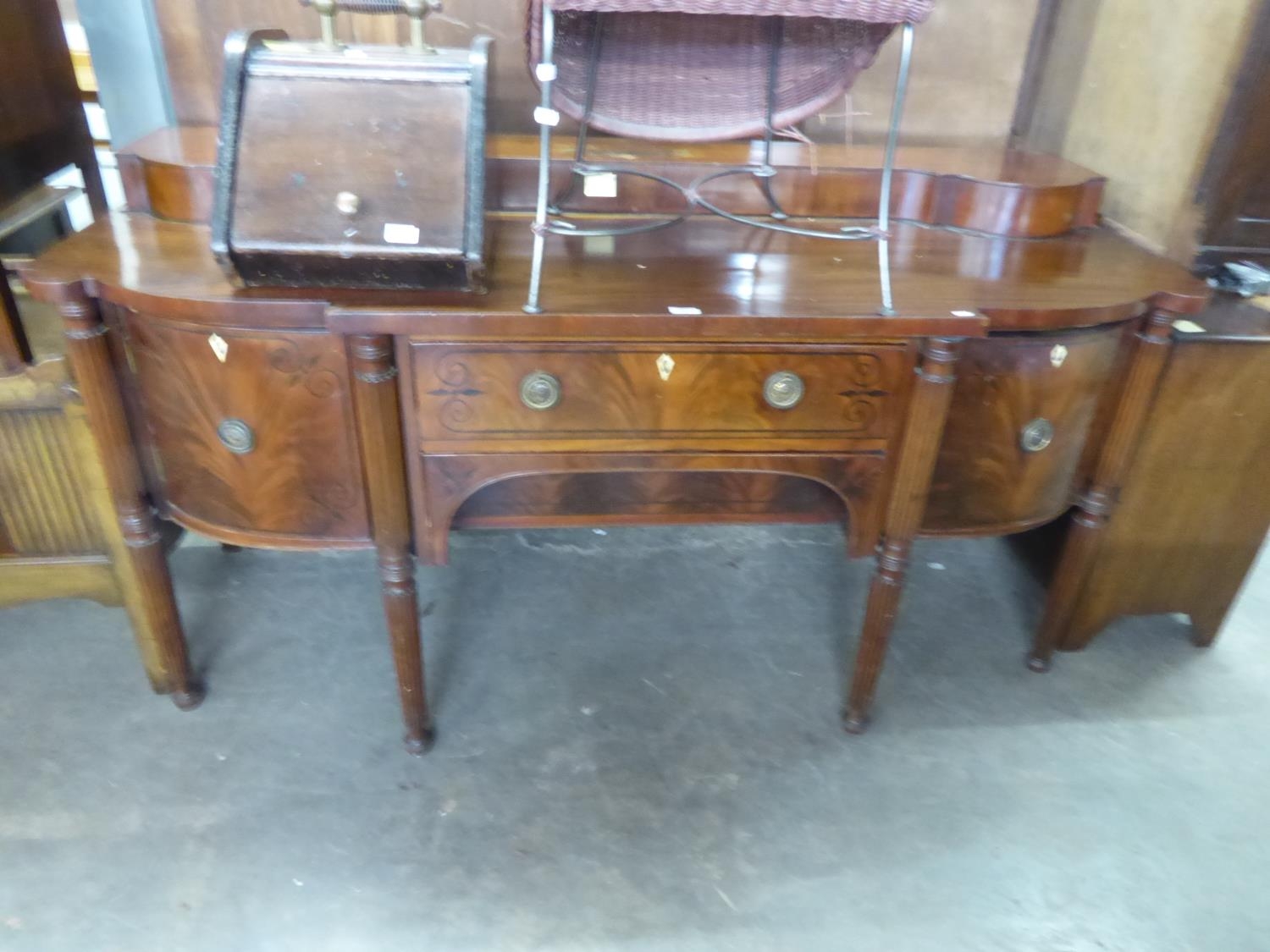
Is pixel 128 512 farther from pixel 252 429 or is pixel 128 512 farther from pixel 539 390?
pixel 539 390

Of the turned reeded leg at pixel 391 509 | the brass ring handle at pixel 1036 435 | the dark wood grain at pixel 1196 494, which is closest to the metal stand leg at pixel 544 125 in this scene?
the turned reeded leg at pixel 391 509

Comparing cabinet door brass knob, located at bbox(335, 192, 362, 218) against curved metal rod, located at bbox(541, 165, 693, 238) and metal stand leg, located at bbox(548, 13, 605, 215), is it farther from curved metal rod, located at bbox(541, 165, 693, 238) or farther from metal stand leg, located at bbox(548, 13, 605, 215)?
metal stand leg, located at bbox(548, 13, 605, 215)

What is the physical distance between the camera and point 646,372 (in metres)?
1.29

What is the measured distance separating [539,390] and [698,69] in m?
0.66

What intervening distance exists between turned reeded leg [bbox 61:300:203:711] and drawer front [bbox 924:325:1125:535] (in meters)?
1.30

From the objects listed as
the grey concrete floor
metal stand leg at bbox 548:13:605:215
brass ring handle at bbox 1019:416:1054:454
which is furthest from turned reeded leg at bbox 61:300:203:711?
brass ring handle at bbox 1019:416:1054:454

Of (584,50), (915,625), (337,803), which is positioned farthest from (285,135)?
(915,625)

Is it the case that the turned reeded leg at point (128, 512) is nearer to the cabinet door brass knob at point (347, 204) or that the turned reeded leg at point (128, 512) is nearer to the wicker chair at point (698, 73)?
the cabinet door brass knob at point (347, 204)

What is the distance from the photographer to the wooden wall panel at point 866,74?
169 cm

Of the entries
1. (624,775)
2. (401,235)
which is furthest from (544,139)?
(624,775)

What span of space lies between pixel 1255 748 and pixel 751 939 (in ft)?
3.65

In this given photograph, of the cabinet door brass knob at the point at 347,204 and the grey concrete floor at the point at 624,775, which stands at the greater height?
the cabinet door brass knob at the point at 347,204

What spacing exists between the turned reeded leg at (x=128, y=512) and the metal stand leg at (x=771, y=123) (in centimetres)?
109

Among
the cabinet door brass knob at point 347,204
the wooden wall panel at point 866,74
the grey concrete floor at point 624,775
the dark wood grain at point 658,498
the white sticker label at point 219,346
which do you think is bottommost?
the grey concrete floor at point 624,775
